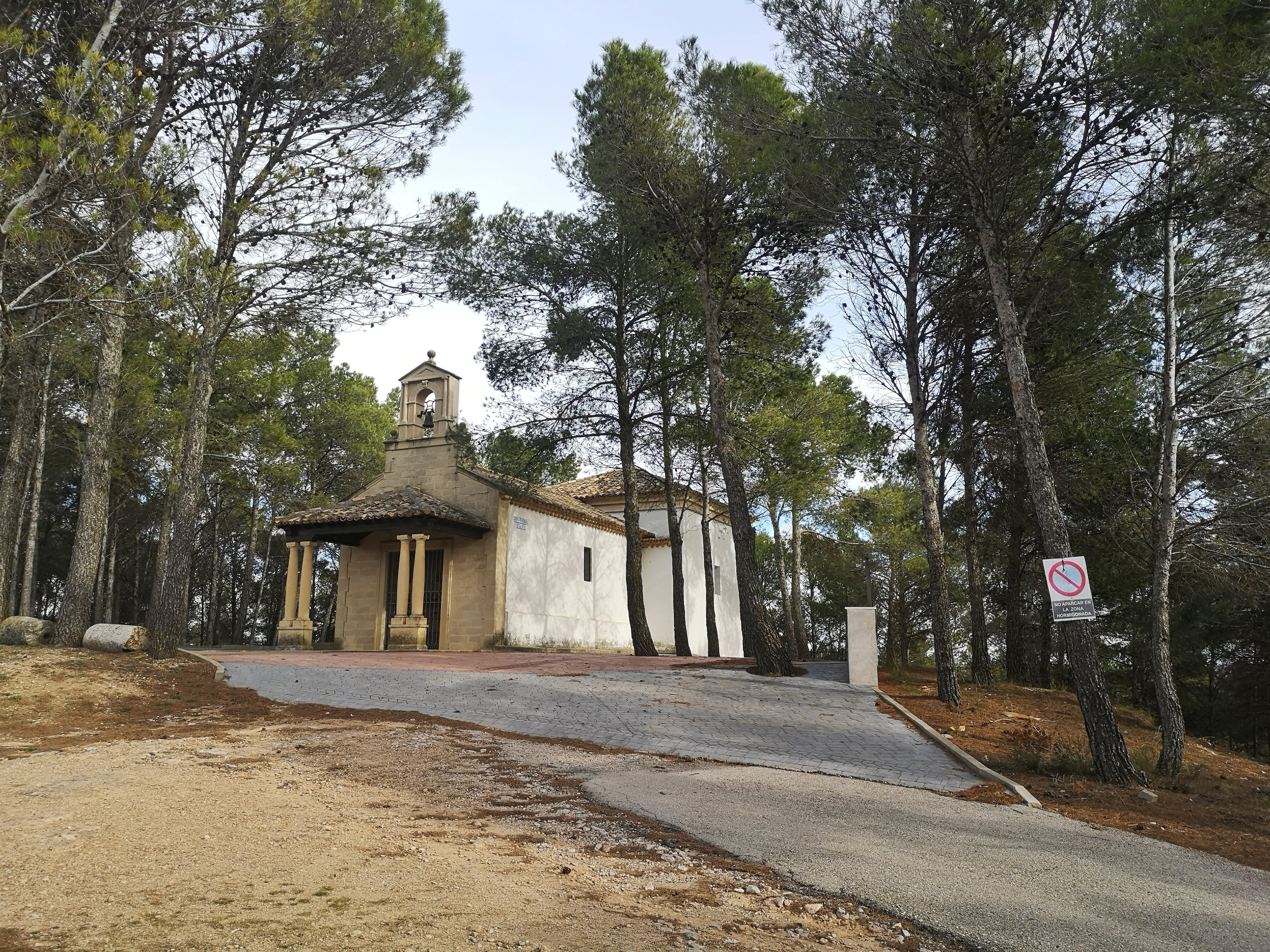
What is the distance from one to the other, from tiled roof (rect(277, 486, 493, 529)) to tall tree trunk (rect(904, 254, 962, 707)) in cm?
1179

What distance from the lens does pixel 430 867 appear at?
4.39m

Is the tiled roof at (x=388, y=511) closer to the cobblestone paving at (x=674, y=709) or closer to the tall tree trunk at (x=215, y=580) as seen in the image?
the cobblestone paving at (x=674, y=709)

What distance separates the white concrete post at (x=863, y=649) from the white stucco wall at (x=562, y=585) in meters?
10.9

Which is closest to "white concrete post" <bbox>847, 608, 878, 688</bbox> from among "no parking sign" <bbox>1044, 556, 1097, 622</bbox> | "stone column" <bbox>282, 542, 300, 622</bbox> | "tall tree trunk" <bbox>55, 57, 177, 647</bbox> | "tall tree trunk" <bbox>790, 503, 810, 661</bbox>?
"no parking sign" <bbox>1044, 556, 1097, 622</bbox>

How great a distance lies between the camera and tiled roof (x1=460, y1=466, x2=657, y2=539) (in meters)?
21.0

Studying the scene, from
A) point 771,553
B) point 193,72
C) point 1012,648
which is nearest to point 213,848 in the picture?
point 193,72

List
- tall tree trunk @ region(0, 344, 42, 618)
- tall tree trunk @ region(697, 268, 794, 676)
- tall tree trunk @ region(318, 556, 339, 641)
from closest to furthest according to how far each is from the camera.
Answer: tall tree trunk @ region(697, 268, 794, 676), tall tree trunk @ region(0, 344, 42, 618), tall tree trunk @ region(318, 556, 339, 641)

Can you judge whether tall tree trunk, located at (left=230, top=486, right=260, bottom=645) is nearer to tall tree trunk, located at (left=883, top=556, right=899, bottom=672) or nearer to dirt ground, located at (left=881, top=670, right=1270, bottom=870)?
tall tree trunk, located at (left=883, top=556, right=899, bottom=672)

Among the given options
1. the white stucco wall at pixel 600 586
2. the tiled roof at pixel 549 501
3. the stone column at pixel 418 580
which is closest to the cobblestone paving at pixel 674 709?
the stone column at pixel 418 580

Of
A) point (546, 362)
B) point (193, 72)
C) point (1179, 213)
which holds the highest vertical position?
point (193, 72)

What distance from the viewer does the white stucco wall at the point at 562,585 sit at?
22703 mm

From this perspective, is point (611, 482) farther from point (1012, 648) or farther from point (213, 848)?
point (213, 848)

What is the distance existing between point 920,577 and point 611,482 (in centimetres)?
1148

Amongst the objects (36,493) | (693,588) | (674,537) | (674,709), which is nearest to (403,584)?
(674,537)
